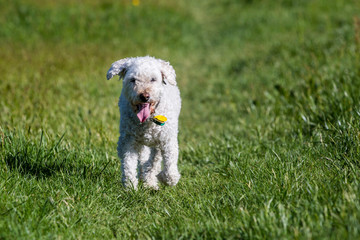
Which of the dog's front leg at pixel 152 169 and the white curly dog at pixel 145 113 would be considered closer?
the white curly dog at pixel 145 113

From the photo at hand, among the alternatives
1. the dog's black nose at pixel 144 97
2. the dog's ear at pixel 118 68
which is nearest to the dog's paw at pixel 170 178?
the dog's black nose at pixel 144 97

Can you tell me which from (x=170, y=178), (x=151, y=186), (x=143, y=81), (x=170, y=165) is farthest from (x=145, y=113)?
(x=151, y=186)

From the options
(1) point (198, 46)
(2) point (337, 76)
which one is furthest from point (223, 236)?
(1) point (198, 46)

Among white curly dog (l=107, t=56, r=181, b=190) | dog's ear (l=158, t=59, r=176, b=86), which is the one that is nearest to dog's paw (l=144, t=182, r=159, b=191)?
white curly dog (l=107, t=56, r=181, b=190)

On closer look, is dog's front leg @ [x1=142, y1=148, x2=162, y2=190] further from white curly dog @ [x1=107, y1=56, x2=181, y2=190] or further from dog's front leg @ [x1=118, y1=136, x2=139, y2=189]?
dog's front leg @ [x1=118, y1=136, x2=139, y2=189]

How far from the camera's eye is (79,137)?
6086 mm

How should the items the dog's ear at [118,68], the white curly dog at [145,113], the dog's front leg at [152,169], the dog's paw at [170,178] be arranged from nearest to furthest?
the white curly dog at [145,113]
the dog's ear at [118,68]
the dog's paw at [170,178]
the dog's front leg at [152,169]

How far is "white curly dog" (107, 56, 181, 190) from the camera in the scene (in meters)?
4.36

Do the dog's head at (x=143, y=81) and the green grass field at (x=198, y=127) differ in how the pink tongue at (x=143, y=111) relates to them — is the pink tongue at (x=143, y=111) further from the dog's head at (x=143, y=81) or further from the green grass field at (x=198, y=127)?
the green grass field at (x=198, y=127)

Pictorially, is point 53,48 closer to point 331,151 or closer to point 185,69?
point 185,69

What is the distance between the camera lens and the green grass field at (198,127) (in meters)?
3.48

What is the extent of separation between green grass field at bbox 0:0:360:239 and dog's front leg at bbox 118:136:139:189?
147mm

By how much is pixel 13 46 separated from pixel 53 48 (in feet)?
4.07

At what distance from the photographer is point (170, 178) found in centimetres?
475
